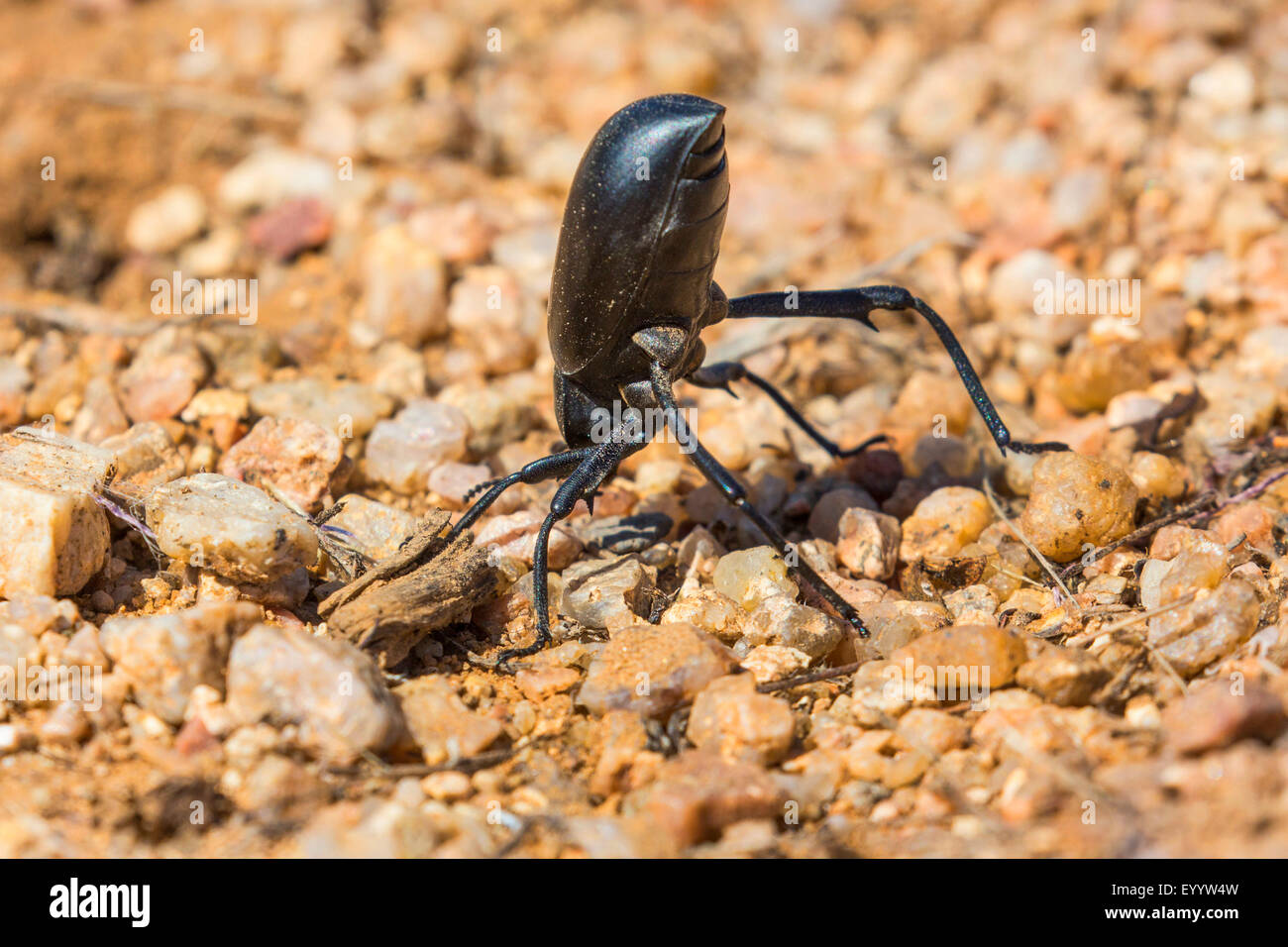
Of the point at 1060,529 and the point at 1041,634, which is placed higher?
the point at 1060,529

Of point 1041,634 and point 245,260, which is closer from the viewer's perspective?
point 1041,634

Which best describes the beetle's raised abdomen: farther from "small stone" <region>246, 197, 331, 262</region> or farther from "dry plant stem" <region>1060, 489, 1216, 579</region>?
"small stone" <region>246, 197, 331, 262</region>

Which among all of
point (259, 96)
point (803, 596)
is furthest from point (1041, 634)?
point (259, 96)

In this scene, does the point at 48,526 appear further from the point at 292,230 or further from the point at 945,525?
the point at 292,230

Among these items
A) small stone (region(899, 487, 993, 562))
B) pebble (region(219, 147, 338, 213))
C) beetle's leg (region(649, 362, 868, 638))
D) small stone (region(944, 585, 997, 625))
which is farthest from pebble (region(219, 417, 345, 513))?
pebble (region(219, 147, 338, 213))

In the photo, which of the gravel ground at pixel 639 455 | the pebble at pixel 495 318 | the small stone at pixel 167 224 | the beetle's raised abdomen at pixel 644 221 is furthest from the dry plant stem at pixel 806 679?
the small stone at pixel 167 224

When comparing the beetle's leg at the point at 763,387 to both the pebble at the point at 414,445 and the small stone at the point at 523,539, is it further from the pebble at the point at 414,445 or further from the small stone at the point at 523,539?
the pebble at the point at 414,445

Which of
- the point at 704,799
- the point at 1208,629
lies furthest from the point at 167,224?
the point at 1208,629
